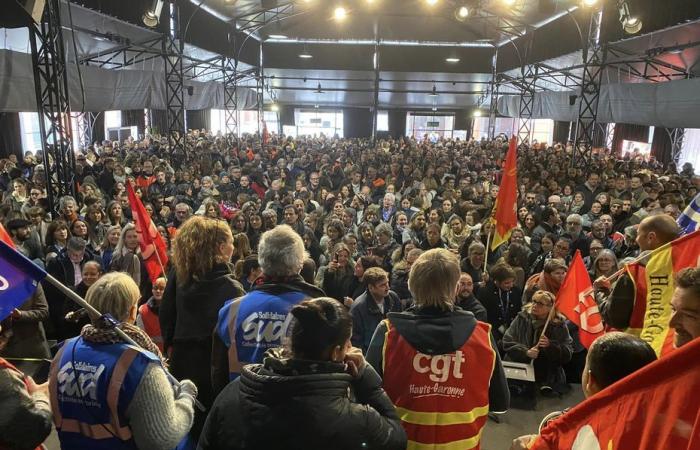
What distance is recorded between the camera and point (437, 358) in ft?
6.81

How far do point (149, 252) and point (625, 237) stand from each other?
5.53 meters

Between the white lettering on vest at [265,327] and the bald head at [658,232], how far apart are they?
269 centimetres

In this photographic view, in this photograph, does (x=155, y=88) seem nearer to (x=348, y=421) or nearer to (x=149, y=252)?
(x=149, y=252)

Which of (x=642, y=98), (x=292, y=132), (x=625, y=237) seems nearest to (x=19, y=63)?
(x=625, y=237)

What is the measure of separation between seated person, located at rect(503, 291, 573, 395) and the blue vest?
2478 mm

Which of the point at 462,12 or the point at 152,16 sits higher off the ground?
the point at 462,12

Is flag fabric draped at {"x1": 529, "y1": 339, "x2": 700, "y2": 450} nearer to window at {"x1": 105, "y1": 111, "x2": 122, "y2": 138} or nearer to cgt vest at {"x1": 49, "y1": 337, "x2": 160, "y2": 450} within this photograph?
cgt vest at {"x1": 49, "y1": 337, "x2": 160, "y2": 450}

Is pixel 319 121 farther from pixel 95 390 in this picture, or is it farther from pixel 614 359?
pixel 614 359

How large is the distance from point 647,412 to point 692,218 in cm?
365

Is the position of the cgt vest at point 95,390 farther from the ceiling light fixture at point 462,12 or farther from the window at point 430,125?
the window at point 430,125

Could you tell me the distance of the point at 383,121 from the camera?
1266 inches

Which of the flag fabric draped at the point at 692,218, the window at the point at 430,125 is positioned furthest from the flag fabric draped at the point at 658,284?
the window at the point at 430,125

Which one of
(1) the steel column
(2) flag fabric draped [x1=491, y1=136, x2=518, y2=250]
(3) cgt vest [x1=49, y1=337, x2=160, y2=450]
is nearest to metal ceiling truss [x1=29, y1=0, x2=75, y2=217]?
(2) flag fabric draped [x1=491, y1=136, x2=518, y2=250]

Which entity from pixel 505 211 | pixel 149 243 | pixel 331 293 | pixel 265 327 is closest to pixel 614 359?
pixel 265 327
